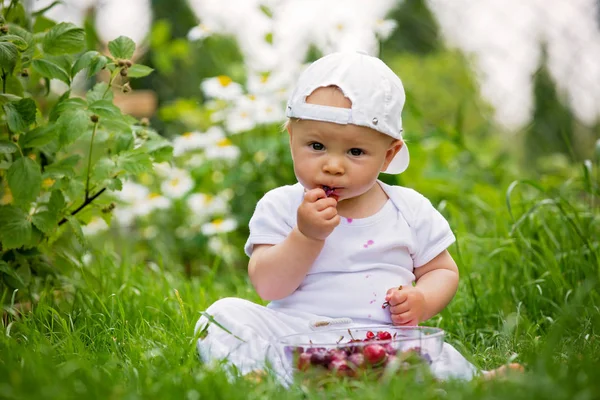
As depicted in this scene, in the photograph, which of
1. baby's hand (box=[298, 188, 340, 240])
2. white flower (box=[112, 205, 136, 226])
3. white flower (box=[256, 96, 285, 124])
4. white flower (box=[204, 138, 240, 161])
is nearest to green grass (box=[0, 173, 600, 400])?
baby's hand (box=[298, 188, 340, 240])

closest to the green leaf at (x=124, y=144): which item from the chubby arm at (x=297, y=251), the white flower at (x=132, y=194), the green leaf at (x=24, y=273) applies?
the green leaf at (x=24, y=273)

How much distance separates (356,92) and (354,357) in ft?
1.95

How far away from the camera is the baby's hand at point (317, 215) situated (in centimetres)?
160

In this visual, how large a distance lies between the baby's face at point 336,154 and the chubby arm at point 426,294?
28 cm

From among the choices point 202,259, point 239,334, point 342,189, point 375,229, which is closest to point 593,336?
point 375,229

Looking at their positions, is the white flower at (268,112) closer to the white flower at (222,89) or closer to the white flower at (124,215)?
the white flower at (222,89)

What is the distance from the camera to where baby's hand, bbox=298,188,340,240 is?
1598mm

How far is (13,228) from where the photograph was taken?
1.90 meters

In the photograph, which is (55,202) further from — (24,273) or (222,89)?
(222,89)

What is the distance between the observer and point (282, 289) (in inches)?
67.6

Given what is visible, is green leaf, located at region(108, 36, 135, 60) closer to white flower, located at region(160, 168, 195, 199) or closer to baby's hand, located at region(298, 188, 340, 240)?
baby's hand, located at region(298, 188, 340, 240)

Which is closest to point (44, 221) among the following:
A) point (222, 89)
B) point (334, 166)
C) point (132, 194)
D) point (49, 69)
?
point (49, 69)

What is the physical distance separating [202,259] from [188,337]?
197 centimetres

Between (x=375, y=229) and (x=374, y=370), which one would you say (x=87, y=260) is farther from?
(x=374, y=370)
